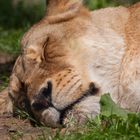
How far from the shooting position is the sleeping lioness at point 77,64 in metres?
5.11

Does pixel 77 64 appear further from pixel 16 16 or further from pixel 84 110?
pixel 16 16

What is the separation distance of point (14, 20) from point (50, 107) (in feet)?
23.9

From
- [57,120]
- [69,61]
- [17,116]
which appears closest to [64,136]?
[57,120]

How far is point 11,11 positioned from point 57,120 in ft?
26.3

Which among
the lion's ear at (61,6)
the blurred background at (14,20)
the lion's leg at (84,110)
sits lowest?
the lion's leg at (84,110)

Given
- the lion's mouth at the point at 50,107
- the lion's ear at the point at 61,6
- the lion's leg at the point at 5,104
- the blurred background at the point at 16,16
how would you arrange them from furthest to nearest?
the blurred background at the point at 16,16 → the lion's leg at the point at 5,104 → the lion's ear at the point at 61,6 → the lion's mouth at the point at 50,107

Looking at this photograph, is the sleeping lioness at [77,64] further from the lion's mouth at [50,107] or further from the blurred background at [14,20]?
the blurred background at [14,20]

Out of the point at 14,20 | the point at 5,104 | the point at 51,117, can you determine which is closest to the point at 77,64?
the point at 51,117

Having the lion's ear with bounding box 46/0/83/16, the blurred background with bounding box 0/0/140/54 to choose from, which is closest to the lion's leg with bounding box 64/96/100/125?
the lion's ear with bounding box 46/0/83/16

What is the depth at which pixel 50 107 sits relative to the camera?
5.07 meters

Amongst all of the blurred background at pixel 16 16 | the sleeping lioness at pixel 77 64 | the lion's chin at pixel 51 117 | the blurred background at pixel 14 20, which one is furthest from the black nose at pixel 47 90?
the blurred background at pixel 16 16

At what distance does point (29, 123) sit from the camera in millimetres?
5652

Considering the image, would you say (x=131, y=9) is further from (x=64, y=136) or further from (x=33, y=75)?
(x=64, y=136)

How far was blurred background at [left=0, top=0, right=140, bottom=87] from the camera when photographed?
8352 millimetres
